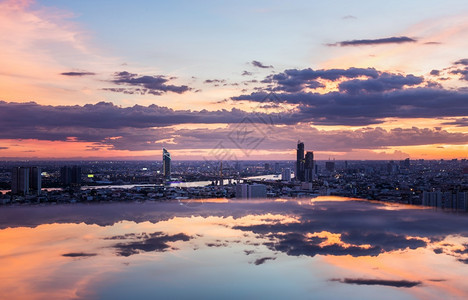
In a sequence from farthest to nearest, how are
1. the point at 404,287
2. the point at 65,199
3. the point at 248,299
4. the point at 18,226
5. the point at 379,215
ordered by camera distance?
the point at 65,199, the point at 379,215, the point at 18,226, the point at 404,287, the point at 248,299

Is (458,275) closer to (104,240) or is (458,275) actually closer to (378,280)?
(378,280)

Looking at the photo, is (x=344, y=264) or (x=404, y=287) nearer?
(x=404, y=287)

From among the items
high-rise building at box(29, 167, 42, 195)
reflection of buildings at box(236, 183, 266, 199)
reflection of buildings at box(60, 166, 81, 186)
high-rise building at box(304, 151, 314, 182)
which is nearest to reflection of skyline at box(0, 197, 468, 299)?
reflection of buildings at box(236, 183, 266, 199)

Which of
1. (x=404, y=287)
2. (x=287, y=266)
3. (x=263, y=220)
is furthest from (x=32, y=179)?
(x=404, y=287)

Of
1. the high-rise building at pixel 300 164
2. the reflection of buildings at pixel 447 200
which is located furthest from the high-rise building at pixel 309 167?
the reflection of buildings at pixel 447 200

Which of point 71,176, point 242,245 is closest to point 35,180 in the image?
point 71,176
